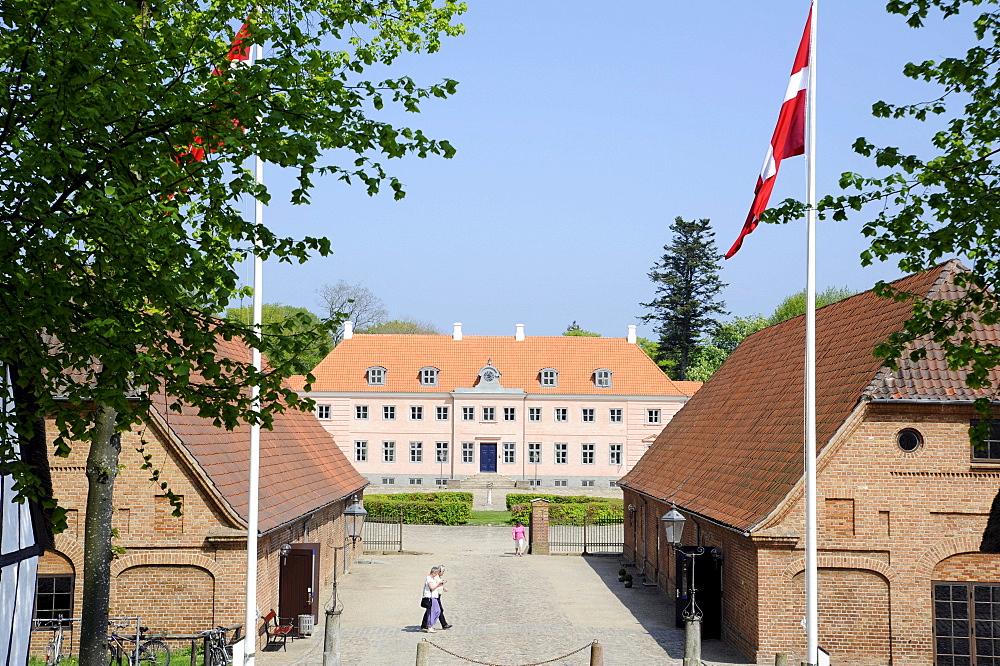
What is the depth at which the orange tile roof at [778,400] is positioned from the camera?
61.6 feet

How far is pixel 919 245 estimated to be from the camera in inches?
376

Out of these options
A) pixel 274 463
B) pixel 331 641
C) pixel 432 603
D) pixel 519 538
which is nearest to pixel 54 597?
pixel 331 641

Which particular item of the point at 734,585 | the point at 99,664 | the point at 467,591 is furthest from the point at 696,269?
the point at 99,664

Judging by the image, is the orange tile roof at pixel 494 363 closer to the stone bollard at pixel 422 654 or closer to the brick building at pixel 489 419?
the brick building at pixel 489 419

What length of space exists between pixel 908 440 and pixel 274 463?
13644 millimetres

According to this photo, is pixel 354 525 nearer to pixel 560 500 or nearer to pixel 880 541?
pixel 560 500

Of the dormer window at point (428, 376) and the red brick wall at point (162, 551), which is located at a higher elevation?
the dormer window at point (428, 376)

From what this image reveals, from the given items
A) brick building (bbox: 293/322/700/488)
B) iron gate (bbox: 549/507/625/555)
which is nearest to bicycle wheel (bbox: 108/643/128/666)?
iron gate (bbox: 549/507/625/555)

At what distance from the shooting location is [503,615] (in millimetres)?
24391

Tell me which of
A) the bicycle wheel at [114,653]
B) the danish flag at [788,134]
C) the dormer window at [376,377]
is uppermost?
the danish flag at [788,134]

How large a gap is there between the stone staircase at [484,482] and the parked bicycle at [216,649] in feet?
145

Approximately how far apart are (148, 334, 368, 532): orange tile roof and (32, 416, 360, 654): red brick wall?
50cm

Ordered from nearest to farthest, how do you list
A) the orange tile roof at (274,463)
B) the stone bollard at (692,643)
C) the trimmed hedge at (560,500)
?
the stone bollard at (692,643), the orange tile roof at (274,463), the trimmed hedge at (560,500)

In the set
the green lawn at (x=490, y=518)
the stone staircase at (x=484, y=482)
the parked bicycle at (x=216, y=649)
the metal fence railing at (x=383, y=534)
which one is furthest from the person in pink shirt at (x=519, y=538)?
the stone staircase at (x=484, y=482)
